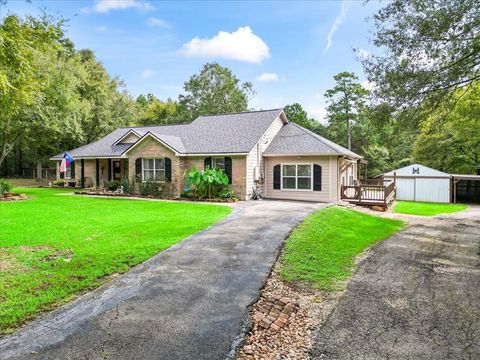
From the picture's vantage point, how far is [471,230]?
12.5 meters

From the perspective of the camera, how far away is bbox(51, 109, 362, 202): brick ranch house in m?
17.5

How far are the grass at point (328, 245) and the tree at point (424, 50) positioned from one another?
4450 mm

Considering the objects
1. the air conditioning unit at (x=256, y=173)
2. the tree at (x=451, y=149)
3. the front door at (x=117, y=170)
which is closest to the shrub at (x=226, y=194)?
the air conditioning unit at (x=256, y=173)

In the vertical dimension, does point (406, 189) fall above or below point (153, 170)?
below

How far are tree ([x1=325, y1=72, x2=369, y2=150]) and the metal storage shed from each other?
54.4 ft

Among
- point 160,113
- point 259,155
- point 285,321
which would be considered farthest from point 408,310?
point 160,113

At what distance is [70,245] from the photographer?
7711mm

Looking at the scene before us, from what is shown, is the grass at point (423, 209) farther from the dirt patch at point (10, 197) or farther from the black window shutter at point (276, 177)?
the dirt patch at point (10, 197)

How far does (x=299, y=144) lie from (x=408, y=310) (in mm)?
14312

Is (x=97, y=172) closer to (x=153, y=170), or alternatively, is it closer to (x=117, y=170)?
(x=117, y=170)

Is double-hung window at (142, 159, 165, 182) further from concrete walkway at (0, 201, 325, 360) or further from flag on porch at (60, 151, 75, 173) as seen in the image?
concrete walkway at (0, 201, 325, 360)

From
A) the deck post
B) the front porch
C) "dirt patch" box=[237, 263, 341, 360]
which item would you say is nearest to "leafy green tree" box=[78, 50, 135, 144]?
the front porch

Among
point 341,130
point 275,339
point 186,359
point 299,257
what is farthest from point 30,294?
point 341,130

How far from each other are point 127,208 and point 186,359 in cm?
1165
